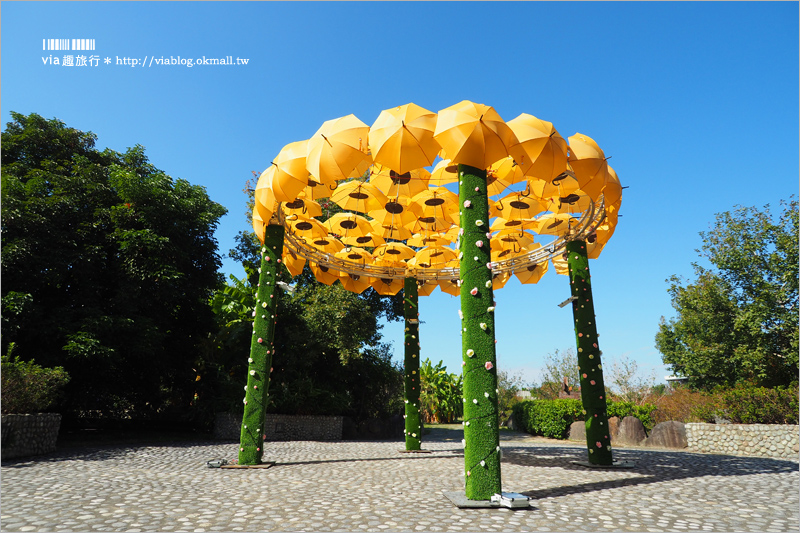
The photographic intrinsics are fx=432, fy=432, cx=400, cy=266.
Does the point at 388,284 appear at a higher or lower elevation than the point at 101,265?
lower

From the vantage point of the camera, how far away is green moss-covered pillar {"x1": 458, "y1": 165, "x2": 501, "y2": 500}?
5.54m

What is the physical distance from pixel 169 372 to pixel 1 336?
6.12m

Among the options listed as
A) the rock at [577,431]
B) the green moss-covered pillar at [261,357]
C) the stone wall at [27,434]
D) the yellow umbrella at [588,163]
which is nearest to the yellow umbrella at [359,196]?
the green moss-covered pillar at [261,357]

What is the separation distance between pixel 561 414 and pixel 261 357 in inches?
586

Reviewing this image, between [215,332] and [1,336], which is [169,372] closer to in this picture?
[215,332]

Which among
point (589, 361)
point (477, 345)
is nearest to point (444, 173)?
point (477, 345)

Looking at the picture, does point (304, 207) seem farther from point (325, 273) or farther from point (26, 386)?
point (26, 386)

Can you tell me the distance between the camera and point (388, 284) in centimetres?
1388

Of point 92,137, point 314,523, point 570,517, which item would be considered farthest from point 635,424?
point 92,137

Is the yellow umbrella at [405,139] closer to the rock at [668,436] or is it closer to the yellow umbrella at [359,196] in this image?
the yellow umbrella at [359,196]

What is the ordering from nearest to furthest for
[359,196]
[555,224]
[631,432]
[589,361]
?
[589,361], [359,196], [555,224], [631,432]

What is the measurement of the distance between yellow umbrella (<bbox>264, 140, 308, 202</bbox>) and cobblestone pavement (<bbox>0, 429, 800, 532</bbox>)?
4.93m

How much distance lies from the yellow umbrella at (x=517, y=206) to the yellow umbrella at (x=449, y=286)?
381 cm

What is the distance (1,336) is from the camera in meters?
12.4
